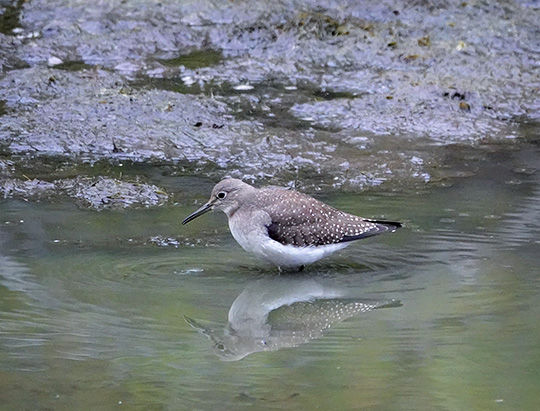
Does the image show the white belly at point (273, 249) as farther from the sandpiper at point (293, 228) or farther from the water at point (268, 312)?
the water at point (268, 312)

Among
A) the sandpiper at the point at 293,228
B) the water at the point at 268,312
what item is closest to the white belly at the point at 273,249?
the sandpiper at the point at 293,228

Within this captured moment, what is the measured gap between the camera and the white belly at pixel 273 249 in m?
6.71

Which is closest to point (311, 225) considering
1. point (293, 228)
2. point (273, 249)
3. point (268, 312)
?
point (293, 228)

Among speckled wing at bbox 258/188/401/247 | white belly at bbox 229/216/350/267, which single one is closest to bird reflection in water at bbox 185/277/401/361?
white belly at bbox 229/216/350/267

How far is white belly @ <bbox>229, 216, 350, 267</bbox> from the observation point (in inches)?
264

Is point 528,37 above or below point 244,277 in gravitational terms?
above

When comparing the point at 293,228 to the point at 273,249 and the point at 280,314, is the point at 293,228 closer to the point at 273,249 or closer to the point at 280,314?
the point at 273,249

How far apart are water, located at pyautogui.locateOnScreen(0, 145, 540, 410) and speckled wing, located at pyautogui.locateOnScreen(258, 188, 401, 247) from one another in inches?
9.6

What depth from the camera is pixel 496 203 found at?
8.05m

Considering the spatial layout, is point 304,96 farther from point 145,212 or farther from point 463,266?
point 463,266

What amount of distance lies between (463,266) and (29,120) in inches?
207

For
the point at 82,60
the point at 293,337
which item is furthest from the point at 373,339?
the point at 82,60

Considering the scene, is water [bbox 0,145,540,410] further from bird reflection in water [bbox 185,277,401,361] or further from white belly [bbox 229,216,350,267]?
white belly [bbox 229,216,350,267]

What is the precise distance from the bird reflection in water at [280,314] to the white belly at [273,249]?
0.15 meters
